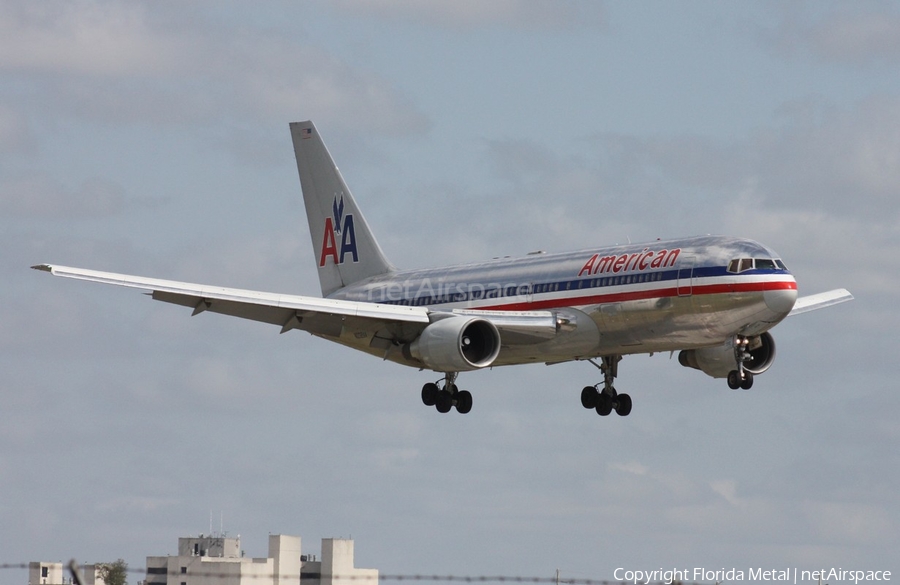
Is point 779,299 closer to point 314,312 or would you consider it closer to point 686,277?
point 686,277

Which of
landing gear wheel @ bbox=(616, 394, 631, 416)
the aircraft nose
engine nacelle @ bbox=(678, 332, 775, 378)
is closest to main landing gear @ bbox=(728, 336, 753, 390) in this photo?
engine nacelle @ bbox=(678, 332, 775, 378)

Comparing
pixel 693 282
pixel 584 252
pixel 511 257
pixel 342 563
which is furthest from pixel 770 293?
pixel 342 563

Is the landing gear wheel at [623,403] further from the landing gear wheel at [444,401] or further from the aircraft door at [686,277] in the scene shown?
the aircraft door at [686,277]

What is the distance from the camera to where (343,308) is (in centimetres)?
6406

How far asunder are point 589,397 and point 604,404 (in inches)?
27.3

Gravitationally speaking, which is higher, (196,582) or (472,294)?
(472,294)

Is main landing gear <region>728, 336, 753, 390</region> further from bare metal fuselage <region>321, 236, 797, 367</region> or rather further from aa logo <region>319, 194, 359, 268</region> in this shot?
aa logo <region>319, 194, 359, 268</region>

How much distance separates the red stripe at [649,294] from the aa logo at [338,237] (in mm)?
13359

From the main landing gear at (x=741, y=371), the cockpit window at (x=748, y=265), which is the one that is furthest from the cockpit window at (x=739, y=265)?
the main landing gear at (x=741, y=371)

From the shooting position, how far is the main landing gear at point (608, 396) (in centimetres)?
6938

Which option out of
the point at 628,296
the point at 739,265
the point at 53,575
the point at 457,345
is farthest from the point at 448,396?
the point at 53,575

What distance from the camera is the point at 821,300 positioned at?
72.2m

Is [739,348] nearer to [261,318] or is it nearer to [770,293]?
[770,293]

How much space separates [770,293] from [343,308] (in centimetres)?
1532
